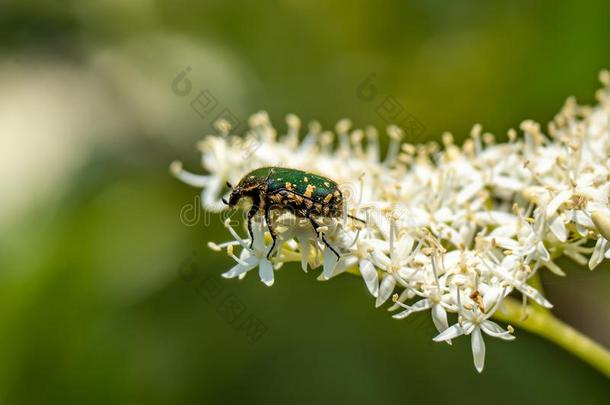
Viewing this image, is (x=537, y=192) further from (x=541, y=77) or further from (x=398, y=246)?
(x=541, y=77)

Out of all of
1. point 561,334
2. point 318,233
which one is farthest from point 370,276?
point 561,334

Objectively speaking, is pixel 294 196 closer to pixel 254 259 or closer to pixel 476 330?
pixel 254 259

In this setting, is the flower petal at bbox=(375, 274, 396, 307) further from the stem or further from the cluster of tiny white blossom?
the stem

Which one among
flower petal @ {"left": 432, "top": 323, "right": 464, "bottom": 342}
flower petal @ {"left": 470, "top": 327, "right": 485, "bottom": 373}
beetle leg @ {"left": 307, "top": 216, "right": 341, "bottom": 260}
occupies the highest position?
beetle leg @ {"left": 307, "top": 216, "right": 341, "bottom": 260}

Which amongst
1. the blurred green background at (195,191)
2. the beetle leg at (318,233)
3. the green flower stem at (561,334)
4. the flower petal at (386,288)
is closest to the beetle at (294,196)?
the beetle leg at (318,233)

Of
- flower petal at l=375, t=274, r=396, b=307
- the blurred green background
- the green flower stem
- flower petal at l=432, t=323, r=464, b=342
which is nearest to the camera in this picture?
flower petal at l=432, t=323, r=464, b=342

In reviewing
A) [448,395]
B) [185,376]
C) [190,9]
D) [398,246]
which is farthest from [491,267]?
[190,9]

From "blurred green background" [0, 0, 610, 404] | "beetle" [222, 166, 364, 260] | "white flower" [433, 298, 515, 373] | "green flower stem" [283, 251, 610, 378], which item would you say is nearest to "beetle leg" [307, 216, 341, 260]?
"beetle" [222, 166, 364, 260]

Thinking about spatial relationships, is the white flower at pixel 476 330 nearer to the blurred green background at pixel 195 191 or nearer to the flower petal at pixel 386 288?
the flower petal at pixel 386 288
